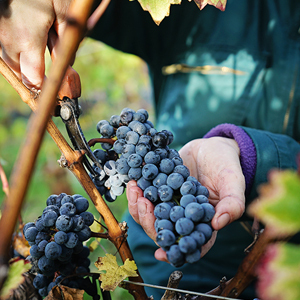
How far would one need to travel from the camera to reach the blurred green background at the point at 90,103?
4004 mm

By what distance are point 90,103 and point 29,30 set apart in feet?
9.14

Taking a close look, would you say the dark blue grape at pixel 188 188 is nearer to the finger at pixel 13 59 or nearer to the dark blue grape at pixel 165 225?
the dark blue grape at pixel 165 225

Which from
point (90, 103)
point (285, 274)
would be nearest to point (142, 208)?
point (285, 274)

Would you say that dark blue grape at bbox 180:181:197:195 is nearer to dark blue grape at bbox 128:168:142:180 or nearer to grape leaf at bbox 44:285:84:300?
dark blue grape at bbox 128:168:142:180

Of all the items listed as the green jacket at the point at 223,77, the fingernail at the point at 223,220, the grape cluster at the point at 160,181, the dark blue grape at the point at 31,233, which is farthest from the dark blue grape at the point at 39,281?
the green jacket at the point at 223,77

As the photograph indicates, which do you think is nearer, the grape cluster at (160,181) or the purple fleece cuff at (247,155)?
the grape cluster at (160,181)

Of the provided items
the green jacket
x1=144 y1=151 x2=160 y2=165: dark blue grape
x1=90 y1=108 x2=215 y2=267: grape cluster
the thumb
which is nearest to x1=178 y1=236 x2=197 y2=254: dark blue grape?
x1=90 y1=108 x2=215 y2=267: grape cluster

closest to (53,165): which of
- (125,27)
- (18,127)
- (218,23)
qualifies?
(18,127)

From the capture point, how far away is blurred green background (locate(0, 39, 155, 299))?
13.1 feet

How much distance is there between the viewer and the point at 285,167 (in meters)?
1.11

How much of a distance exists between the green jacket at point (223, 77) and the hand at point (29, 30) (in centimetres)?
89

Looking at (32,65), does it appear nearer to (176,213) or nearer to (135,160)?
(135,160)

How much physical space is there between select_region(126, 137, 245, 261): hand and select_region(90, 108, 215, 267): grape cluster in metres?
0.03

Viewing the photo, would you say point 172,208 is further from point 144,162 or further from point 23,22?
point 23,22
